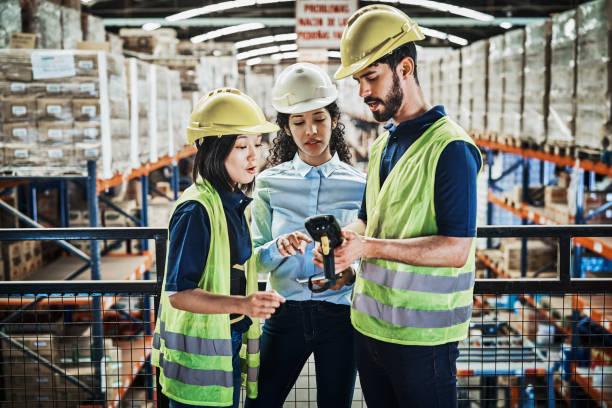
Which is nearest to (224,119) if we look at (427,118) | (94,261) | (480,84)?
(427,118)

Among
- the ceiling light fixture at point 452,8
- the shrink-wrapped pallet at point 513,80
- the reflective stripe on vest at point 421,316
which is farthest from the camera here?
the ceiling light fixture at point 452,8

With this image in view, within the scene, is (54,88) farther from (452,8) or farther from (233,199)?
(452,8)

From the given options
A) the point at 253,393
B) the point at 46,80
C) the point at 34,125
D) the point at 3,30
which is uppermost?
the point at 3,30

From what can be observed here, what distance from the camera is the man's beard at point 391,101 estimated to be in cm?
187

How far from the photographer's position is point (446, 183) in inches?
66.6

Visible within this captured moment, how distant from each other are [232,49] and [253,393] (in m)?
12.9

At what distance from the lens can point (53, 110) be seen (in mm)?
5215

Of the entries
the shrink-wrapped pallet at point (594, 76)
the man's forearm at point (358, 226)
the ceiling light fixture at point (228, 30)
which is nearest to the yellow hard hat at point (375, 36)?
the man's forearm at point (358, 226)

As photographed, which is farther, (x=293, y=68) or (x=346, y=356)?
(x=293, y=68)

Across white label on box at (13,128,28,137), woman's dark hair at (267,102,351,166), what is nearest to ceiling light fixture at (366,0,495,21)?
white label on box at (13,128,28,137)

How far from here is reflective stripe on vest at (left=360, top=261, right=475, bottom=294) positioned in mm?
1790

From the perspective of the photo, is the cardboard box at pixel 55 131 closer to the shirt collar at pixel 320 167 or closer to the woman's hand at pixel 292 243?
the shirt collar at pixel 320 167

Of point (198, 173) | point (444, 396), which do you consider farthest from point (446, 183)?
point (198, 173)

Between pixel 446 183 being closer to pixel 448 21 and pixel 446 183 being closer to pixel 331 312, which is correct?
pixel 331 312
